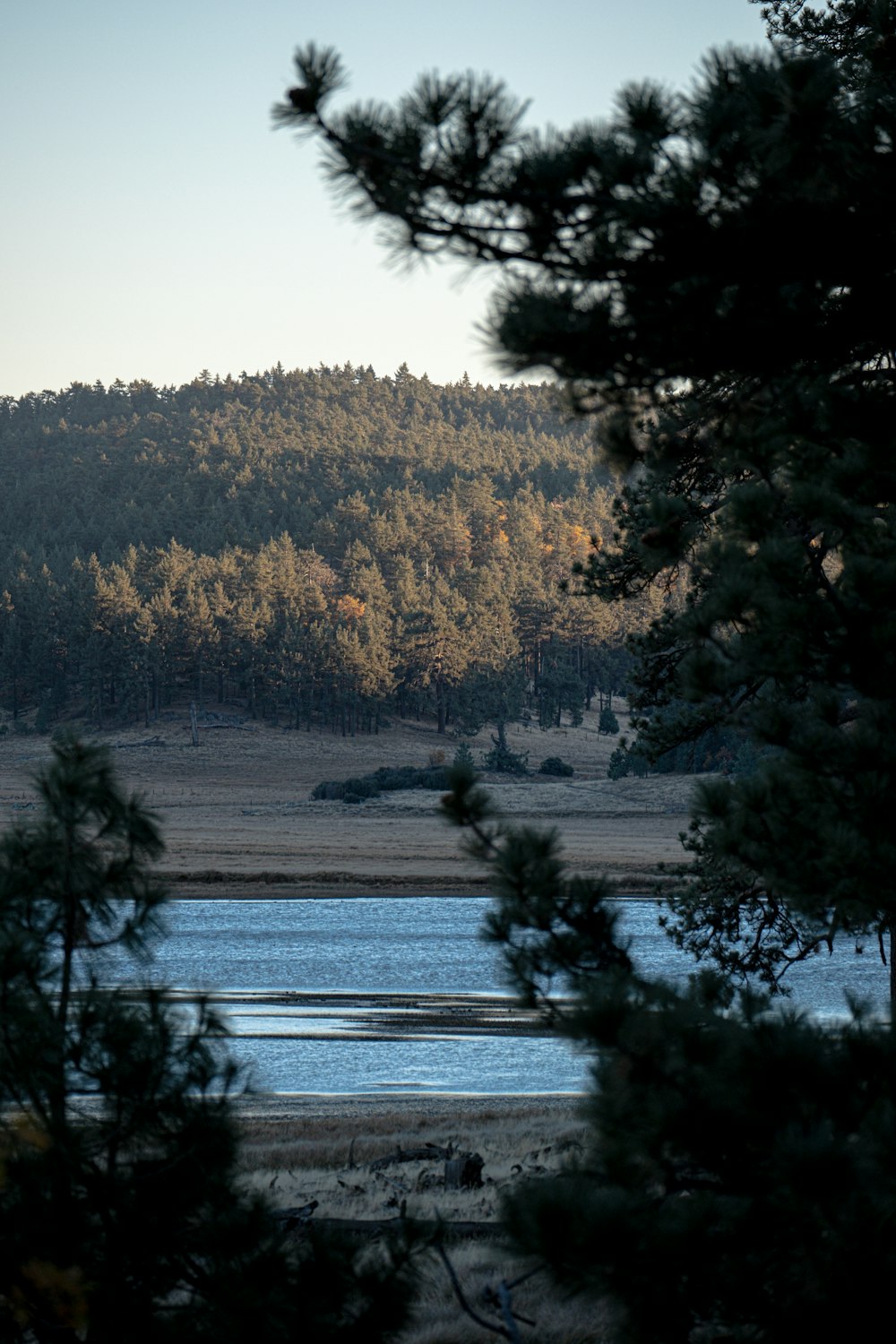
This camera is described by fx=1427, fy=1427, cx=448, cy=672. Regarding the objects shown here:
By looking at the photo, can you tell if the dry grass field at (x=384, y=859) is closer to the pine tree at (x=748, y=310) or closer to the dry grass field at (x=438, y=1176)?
the dry grass field at (x=438, y=1176)

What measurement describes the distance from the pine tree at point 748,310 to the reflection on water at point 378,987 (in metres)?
8.10

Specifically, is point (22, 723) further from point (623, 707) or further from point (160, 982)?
point (160, 982)

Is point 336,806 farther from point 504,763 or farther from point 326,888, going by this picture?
point 326,888

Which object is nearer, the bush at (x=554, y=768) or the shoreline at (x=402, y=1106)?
the shoreline at (x=402, y=1106)

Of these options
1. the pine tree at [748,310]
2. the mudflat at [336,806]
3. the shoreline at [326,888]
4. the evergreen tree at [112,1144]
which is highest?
the pine tree at [748,310]

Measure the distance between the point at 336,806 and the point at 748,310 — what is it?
64.6 metres

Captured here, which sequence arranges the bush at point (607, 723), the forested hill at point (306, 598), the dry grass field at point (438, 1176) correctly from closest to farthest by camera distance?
the dry grass field at point (438, 1176) < the bush at point (607, 723) < the forested hill at point (306, 598)

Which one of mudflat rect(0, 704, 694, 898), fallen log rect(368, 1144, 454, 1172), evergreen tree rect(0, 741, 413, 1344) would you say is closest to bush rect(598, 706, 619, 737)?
mudflat rect(0, 704, 694, 898)

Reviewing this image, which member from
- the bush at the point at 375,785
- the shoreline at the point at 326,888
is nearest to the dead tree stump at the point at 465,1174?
the shoreline at the point at 326,888

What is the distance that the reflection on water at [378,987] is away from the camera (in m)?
20.0

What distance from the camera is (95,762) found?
16.1 ft

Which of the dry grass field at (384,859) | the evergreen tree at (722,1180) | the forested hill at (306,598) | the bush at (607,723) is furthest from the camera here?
the forested hill at (306,598)

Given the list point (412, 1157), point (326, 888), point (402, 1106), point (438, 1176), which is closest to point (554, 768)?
point (326, 888)

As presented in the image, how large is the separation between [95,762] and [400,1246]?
6.44ft
